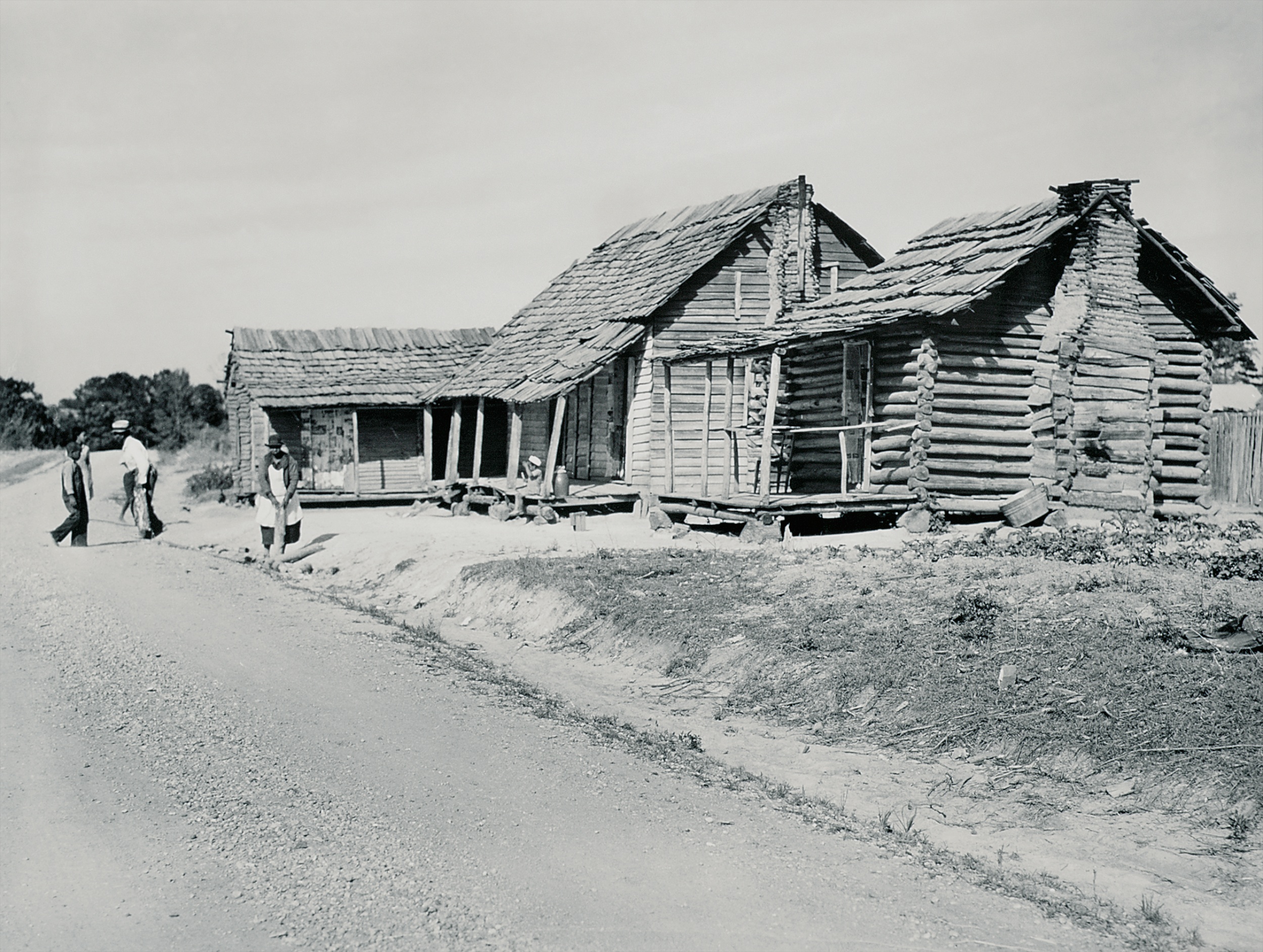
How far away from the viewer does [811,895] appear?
505 centimetres

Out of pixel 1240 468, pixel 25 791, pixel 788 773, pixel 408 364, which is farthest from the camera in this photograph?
pixel 408 364

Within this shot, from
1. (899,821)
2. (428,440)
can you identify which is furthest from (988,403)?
(428,440)

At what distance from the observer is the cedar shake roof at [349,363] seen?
28.5 m

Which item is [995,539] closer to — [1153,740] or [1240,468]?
[1153,740]

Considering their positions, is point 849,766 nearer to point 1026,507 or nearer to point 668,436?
→ point 1026,507

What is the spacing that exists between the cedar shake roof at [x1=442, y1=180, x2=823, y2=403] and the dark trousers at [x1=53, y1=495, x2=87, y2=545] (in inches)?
304

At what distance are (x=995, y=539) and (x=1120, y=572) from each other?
4.68 metres

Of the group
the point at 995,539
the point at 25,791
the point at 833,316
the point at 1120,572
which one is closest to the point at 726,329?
the point at 833,316

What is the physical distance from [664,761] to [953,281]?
13307 mm

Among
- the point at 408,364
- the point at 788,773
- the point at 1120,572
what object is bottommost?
the point at 788,773

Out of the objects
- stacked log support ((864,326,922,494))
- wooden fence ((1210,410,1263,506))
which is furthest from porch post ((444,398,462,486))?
wooden fence ((1210,410,1263,506))

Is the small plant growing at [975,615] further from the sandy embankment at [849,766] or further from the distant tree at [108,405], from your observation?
the distant tree at [108,405]

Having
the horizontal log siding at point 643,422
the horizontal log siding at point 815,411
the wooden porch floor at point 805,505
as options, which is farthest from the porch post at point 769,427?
the horizontal log siding at point 643,422

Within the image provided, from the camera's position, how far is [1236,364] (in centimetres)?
5172
